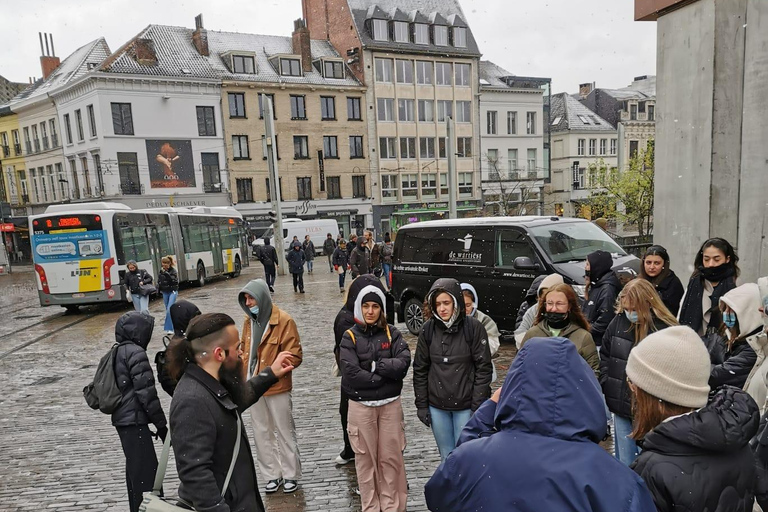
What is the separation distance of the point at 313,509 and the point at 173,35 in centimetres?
4376

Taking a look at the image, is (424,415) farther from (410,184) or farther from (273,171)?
(410,184)

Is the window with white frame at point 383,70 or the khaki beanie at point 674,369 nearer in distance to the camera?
the khaki beanie at point 674,369

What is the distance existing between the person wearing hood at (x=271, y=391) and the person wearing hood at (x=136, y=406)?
0.84 m

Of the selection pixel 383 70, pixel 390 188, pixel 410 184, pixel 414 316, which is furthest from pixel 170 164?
pixel 414 316

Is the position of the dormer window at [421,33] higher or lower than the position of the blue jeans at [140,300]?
higher

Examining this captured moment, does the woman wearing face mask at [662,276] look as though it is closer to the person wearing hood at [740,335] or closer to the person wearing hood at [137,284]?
the person wearing hood at [740,335]

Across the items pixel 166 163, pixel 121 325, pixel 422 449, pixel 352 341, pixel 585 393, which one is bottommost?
pixel 422 449

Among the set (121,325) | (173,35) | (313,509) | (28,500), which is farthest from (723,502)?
(173,35)

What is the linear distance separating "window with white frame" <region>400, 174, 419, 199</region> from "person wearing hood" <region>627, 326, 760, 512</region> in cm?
4466

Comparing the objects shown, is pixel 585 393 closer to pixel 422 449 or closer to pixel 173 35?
pixel 422 449

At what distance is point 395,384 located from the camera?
437 centimetres

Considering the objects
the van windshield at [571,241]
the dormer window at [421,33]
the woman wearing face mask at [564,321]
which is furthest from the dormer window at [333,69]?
the woman wearing face mask at [564,321]

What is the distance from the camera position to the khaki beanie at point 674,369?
2.19 m

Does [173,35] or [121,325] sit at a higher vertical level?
[173,35]
